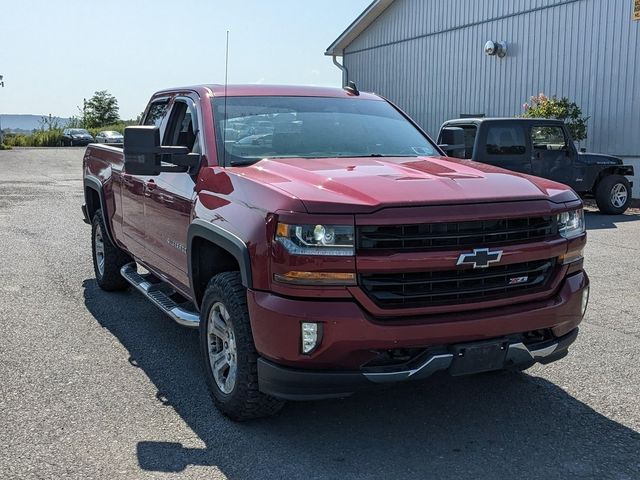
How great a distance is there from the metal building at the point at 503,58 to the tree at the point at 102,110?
4759 centimetres

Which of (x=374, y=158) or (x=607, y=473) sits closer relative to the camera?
(x=607, y=473)

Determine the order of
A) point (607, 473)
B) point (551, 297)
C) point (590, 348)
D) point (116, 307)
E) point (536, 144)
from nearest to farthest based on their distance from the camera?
point (607, 473)
point (551, 297)
point (590, 348)
point (116, 307)
point (536, 144)

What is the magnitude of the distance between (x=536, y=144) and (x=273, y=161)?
9814 millimetres

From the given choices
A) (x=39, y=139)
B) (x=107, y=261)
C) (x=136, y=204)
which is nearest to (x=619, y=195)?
(x=107, y=261)

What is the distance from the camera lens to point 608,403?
4242 millimetres

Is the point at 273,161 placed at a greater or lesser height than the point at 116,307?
greater

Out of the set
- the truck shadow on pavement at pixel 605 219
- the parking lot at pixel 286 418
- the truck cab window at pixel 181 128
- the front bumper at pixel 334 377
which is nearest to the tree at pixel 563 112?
the truck shadow on pavement at pixel 605 219

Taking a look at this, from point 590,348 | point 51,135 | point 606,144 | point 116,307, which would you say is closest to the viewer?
point 590,348

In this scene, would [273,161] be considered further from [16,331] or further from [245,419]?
[16,331]

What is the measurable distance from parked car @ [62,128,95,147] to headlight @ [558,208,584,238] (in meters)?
53.8

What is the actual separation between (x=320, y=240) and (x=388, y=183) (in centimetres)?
58

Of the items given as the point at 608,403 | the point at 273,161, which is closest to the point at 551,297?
the point at 608,403

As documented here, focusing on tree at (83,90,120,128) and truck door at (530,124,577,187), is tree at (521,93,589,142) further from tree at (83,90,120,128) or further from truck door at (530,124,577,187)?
tree at (83,90,120,128)

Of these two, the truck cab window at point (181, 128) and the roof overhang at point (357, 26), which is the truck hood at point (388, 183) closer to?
the truck cab window at point (181, 128)
